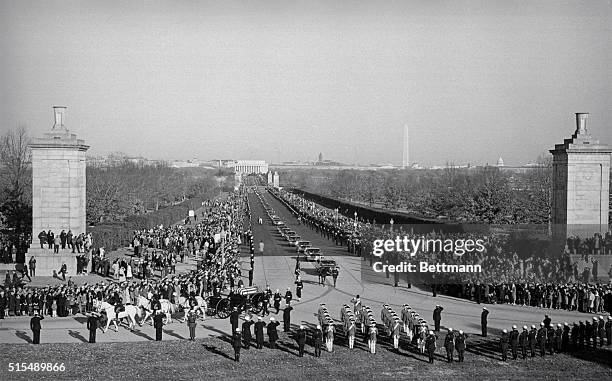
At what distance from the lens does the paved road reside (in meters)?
19.9

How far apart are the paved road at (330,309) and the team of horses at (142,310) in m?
0.37

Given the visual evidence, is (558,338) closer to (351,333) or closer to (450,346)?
(450,346)

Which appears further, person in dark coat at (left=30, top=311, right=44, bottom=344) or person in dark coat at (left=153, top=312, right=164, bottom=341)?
person in dark coat at (left=153, top=312, right=164, bottom=341)

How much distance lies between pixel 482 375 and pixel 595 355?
405cm

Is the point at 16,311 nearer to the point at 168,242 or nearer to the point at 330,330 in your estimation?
the point at 330,330

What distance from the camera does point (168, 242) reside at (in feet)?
125

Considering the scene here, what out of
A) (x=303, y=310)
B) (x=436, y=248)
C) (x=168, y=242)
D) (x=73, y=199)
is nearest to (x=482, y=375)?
(x=303, y=310)

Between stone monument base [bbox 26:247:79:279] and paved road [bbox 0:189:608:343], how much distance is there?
7.64 meters

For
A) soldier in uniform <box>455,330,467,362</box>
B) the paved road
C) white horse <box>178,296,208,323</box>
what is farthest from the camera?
white horse <box>178,296,208,323</box>

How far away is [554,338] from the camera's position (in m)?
18.4

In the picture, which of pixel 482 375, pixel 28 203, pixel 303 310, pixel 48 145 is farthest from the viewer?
pixel 28 203

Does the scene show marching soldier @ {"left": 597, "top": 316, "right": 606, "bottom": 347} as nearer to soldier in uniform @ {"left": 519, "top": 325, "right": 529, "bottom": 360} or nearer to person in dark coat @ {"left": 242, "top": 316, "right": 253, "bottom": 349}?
soldier in uniform @ {"left": 519, "top": 325, "right": 529, "bottom": 360}

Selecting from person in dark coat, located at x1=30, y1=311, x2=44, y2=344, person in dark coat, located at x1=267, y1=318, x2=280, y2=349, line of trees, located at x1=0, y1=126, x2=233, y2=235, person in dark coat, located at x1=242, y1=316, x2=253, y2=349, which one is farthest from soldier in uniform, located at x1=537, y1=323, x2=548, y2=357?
line of trees, located at x1=0, y1=126, x2=233, y2=235

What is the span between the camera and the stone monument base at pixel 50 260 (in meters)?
29.9
